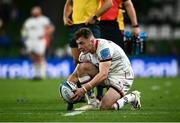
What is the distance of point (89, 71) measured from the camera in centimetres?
1283

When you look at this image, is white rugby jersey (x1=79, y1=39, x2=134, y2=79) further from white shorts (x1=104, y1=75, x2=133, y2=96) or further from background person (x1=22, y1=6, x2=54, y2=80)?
background person (x1=22, y1=6, x2=54, y2=80)

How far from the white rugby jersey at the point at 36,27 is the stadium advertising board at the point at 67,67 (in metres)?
1.89

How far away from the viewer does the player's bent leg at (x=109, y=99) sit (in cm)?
1273

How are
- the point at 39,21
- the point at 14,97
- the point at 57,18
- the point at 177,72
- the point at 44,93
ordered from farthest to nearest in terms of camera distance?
1. the point at 57,18
2. the point at 177,72
3. the point at 39,21
4. the point at 44,93
5. the point at 14,97

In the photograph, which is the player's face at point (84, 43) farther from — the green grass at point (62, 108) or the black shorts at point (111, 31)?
the black shorts at point (111, 31)

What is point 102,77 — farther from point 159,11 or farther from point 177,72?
point 159,11

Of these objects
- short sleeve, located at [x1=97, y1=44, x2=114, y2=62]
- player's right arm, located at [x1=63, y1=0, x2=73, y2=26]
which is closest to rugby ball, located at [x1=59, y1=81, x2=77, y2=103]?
short sleeve, located at [x1=97, y1=44, x2=114, y2=62]

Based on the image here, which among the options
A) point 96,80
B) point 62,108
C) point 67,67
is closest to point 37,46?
point 67,67

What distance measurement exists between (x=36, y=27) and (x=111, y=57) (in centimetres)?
1444

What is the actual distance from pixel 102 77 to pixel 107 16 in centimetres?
234

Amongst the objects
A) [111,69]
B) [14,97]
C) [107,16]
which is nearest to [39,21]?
[14,97]

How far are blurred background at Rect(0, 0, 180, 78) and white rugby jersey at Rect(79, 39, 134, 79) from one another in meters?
12.8

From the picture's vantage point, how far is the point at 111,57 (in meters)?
12.6

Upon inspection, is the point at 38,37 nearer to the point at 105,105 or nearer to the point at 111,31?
the point at 111,31
